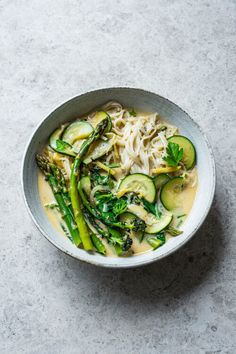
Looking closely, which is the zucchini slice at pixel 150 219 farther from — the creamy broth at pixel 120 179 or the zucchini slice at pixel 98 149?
the zucchini slice at pixel 98 149

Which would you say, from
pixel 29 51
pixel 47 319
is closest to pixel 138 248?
pixel 47 319

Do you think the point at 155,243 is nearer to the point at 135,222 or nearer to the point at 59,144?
the point at 135,222

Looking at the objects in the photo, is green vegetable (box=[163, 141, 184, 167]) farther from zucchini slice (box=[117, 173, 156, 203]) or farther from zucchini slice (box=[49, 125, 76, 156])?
zucchini slice (box=[49, 125, 76, 156])

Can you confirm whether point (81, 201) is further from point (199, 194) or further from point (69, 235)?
Answer: point (199, 194)

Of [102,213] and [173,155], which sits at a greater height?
[173,155]

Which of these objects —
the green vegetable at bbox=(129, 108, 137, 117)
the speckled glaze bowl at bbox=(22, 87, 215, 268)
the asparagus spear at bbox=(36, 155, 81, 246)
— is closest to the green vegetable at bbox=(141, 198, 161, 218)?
the speckled glaze bowl at bbox=(22, 87, 215, 268)

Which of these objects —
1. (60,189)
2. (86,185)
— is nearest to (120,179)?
(86,185)
